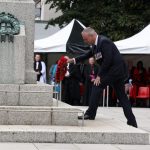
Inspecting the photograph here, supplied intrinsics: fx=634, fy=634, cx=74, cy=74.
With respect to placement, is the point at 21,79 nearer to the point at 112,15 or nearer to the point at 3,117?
the point at 3,117

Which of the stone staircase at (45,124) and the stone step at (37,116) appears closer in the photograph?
the stone staircase at (45,124)

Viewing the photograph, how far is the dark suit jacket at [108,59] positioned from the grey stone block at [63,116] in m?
1.23

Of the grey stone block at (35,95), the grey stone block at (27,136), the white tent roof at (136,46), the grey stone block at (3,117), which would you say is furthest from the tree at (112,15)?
the grey stone block at (27,136)

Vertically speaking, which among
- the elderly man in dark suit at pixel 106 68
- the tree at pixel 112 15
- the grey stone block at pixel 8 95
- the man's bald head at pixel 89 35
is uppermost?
the tree at pixel 112 15

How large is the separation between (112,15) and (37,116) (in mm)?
22194

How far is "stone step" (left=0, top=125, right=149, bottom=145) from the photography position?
938 centimetres

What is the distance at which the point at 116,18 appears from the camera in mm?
31625

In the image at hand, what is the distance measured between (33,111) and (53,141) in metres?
0.74

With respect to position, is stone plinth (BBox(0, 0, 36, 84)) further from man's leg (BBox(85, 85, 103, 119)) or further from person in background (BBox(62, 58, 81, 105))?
person in background (BBox(62, 58, 81, 105))

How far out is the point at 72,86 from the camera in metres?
22.1

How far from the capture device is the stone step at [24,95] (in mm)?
10500

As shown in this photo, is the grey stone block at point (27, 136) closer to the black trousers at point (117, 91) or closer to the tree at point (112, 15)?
the black trousers at point (117, 91)
